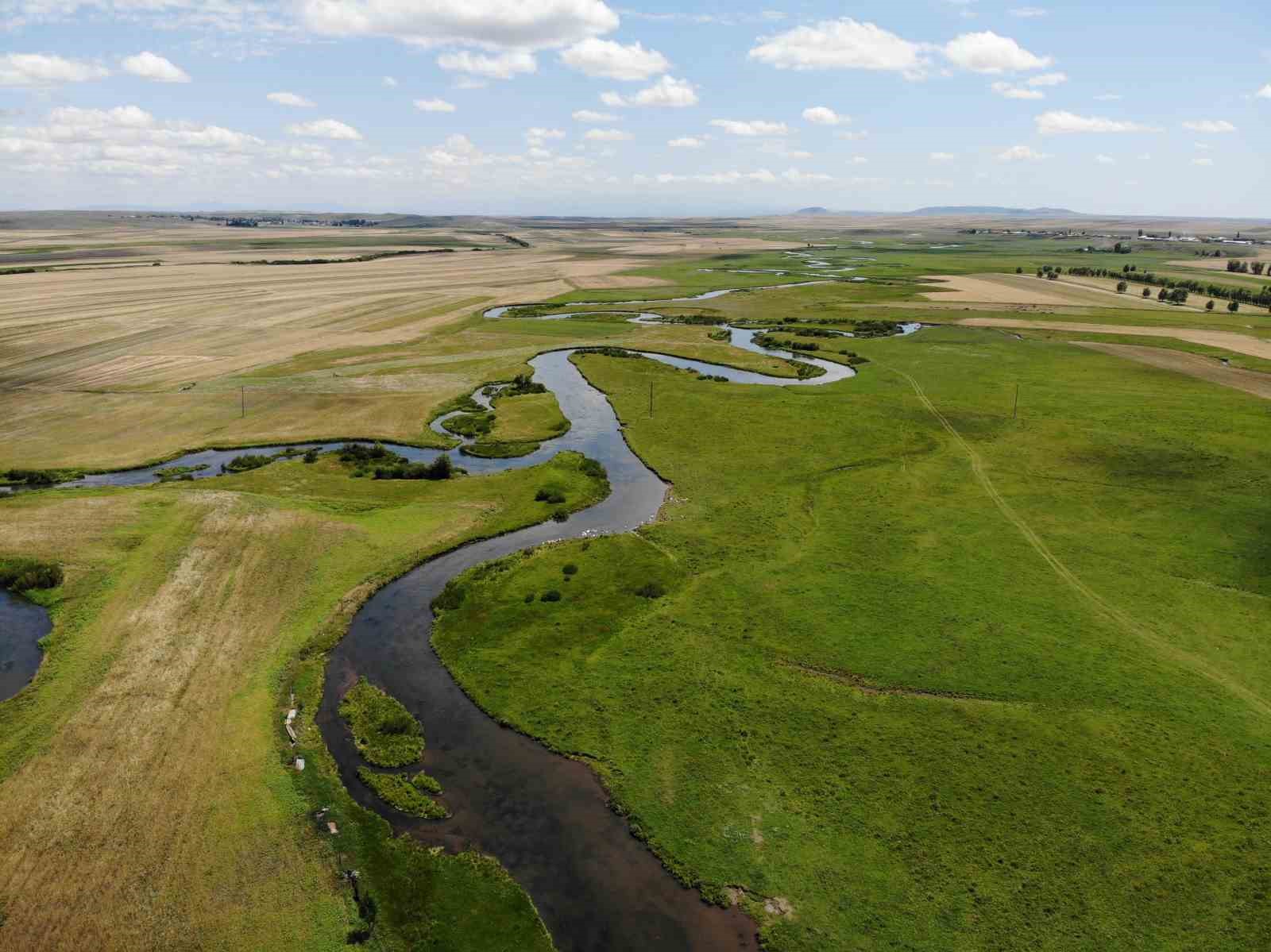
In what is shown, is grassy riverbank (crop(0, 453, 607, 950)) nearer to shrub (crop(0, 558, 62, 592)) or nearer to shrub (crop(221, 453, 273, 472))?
shrub (crop(0, 558, 62, 592))

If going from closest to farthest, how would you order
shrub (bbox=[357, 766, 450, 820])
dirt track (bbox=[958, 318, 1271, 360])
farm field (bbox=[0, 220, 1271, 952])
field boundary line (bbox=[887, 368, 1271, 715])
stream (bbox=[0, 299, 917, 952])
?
1. stream (bbox=[0, 299, 917, 952])
2. farm field (bbox=[0, 220, 1271, 952])
3. shrub (bbox=[357, 766, 450, 820])
4. field boundary line (bbox=[887, 368, 1271, 715])
5. dirt track (bbox=[958, 318, 1271, 360])

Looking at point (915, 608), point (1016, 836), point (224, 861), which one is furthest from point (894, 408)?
point (224, 861)

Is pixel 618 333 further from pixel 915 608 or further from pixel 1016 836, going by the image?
pixel 1016 836

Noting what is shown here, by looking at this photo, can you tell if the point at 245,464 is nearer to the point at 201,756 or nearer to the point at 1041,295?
the point at 201,756

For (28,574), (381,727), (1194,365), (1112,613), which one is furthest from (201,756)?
(1194,365)

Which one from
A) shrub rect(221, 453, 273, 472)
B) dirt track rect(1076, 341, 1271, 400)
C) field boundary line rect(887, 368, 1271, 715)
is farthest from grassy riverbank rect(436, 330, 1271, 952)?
dirt track rect(1076, 341, 1271, 400)

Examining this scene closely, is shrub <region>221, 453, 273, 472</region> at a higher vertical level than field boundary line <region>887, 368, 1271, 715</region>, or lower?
higher
